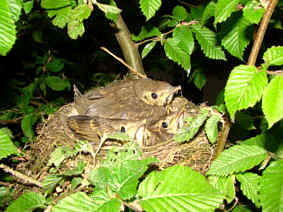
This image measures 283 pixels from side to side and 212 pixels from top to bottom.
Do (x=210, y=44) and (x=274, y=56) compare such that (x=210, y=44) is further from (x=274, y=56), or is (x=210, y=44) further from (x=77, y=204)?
(x=77, y=204)

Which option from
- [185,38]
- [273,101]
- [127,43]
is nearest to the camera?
[273,101]

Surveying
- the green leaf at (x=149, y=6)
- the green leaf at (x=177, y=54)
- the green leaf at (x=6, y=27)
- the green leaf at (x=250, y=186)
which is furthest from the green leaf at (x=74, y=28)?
the green leaf at (x=250, y=186)

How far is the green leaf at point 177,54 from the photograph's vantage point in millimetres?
1343

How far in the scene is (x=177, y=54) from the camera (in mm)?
A: 1354

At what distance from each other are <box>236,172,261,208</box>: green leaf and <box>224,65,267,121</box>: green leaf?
0.41 metres

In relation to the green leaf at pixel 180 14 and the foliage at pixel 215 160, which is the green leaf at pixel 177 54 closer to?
the foliage at pixel 215 160

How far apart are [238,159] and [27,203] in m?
0.69

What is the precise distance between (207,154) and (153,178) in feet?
2.90

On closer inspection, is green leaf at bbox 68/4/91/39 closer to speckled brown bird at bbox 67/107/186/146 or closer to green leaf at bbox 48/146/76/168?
green leaf at bbox 48/146/76/168

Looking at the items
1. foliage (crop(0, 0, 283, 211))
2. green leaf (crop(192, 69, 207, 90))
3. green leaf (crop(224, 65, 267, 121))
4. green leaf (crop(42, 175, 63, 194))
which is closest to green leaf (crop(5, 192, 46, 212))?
foliage (crop(0, 0, 283, 211))

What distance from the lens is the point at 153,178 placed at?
23.7 inches

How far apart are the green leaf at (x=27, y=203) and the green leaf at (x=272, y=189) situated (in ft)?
2.20

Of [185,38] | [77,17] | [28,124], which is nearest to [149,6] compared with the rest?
[77,17]

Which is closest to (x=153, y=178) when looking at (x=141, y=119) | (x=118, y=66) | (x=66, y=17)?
(x=66, y=17)
